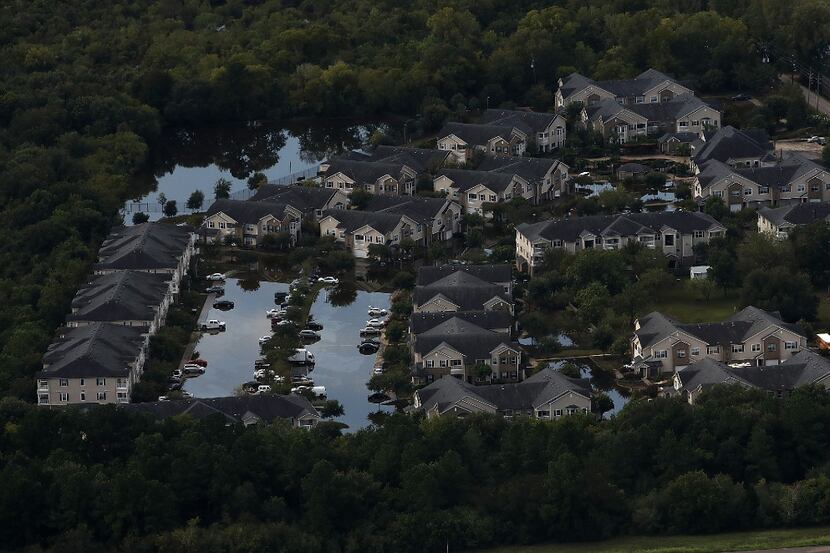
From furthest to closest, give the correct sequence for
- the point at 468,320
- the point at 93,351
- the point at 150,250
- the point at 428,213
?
the point at 428,213 < the point at 150,250 < the point at 468,320 < the point at 93,351

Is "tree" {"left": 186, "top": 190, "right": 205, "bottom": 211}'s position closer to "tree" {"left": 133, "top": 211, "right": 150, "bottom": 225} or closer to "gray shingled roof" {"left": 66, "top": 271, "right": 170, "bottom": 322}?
"tree" {"left": 133, "top": 211, "right": 150, "bottom": 225}

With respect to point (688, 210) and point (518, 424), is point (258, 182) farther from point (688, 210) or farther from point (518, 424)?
point (518, 424)

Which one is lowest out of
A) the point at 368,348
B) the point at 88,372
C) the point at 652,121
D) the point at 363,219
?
the point at 368,348

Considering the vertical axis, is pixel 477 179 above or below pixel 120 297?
below

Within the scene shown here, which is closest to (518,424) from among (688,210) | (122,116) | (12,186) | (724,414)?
(724,414)

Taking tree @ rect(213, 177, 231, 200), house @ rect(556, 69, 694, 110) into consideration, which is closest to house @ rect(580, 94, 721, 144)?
house @ rect(556, 69, 694, 110)

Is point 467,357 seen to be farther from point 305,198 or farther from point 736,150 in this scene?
point 736,150

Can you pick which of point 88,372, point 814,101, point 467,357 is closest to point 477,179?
point 467,357
